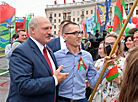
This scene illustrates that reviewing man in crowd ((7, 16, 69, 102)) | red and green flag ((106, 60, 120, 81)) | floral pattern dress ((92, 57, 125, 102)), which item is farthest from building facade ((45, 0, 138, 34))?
man in crowd ((7, 16, 69, 102))

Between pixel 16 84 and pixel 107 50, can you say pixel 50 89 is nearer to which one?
pixel 16 84

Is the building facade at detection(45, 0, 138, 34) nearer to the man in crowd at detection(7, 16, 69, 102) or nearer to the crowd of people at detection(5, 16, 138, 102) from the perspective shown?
the crowd of people at detection(5, 16, 138, 102)

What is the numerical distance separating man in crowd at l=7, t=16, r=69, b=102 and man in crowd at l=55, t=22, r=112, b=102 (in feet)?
1.35

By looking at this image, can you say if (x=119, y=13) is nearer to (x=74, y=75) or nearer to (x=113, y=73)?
(x=113, y=73)

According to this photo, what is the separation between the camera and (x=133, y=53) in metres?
1.16

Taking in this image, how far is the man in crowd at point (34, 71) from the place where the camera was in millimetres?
1599

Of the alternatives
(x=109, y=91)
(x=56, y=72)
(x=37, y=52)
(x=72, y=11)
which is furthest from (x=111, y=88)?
(x=72, y=11)

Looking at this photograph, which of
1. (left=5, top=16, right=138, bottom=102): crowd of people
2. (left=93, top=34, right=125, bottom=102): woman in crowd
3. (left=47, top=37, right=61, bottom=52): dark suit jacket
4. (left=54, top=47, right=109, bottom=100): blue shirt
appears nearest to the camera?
(left=5, top=16, right=138, bottom=102): crowd of people

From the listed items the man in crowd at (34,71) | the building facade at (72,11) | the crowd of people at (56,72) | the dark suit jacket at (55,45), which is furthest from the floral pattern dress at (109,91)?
the building facade at (72,11)

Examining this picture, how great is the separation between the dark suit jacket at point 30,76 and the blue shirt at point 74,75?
412mm

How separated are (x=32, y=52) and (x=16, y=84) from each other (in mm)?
366

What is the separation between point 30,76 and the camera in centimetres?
166

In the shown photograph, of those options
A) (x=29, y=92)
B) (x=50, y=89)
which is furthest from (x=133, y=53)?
(x=29, y=92)

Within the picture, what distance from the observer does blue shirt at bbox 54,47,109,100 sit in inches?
87.2
